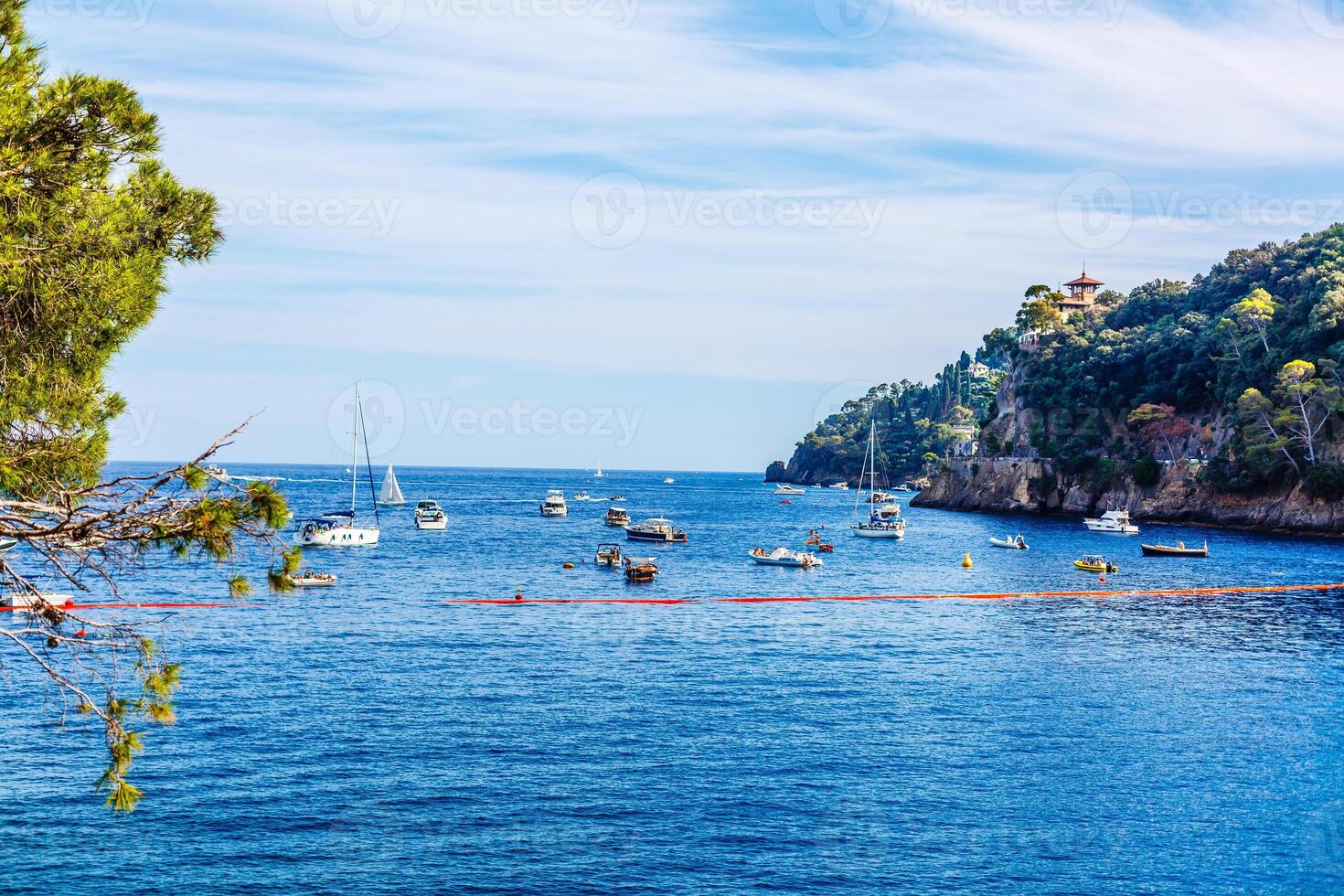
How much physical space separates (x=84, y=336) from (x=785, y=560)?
8731 centimetres

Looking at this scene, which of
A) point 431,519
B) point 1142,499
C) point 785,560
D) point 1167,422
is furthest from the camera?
point 1167,422

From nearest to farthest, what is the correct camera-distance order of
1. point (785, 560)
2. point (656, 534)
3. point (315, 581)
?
point (315, 581), point (785, 560), point (656, 534)

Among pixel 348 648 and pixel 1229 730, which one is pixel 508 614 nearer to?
pixel 348 648

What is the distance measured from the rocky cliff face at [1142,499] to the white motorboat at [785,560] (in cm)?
6359

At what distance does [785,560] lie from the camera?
10188cm

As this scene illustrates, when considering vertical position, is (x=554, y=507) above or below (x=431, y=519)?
above

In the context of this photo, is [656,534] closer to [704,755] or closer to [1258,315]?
[1258,315]

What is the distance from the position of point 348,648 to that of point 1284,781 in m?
39.5

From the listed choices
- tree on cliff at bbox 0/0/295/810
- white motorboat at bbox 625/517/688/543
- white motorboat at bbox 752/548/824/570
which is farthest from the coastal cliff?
tree on cliff at bbox 0/0/295/810

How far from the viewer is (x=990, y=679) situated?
49.5 meters

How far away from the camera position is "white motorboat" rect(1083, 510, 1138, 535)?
13338 cm

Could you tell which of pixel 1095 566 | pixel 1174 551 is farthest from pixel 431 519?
pixel 1174 551

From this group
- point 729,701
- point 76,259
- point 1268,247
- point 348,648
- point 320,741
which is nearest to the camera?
point 76,259

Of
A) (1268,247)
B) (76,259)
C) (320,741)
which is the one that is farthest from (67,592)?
(1268,247)
